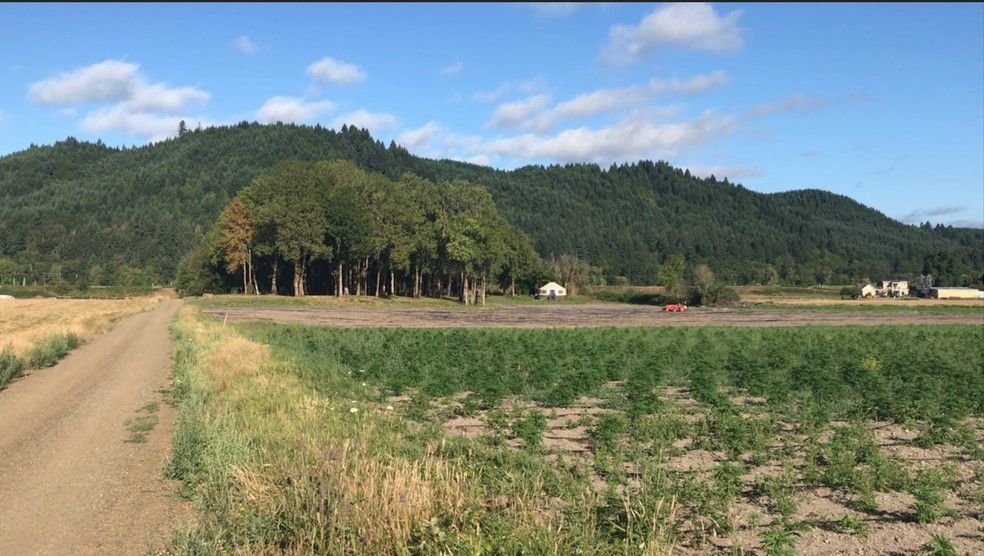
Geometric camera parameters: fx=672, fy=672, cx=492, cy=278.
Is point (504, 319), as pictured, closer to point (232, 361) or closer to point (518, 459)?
point (232, 361)

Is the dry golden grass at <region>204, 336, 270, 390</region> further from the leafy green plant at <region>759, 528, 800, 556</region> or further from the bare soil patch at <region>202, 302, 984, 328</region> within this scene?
the bare soil patch at <region>202, 302, 984, 328</region>

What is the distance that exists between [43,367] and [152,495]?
67.3 ft

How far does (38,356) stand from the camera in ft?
85.8

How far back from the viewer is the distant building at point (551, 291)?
136m

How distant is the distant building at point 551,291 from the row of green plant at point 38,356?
348 feet

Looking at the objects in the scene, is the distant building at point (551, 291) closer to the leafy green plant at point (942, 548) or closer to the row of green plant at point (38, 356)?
the row of green plant at point (38, 356)

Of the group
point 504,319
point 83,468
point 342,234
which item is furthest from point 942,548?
point 342,234

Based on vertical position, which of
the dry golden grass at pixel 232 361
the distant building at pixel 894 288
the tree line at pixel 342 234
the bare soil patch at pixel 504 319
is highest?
the tree line at pixel 342 234

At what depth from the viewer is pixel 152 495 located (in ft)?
32.0

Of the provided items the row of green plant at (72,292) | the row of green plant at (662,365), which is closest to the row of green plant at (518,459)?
the row of green plant at (662,365)

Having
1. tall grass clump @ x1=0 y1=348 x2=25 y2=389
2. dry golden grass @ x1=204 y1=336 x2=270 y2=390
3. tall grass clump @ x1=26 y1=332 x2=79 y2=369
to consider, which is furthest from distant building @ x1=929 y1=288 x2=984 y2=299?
tall grass clump @ x1=0 y1=348 x2=25 y2=389

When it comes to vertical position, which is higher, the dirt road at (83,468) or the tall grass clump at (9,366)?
the tall grass clump at (9,366)

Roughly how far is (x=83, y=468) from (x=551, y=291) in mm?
127049

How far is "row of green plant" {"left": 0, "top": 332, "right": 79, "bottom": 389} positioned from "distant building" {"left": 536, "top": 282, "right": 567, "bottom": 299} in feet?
348
